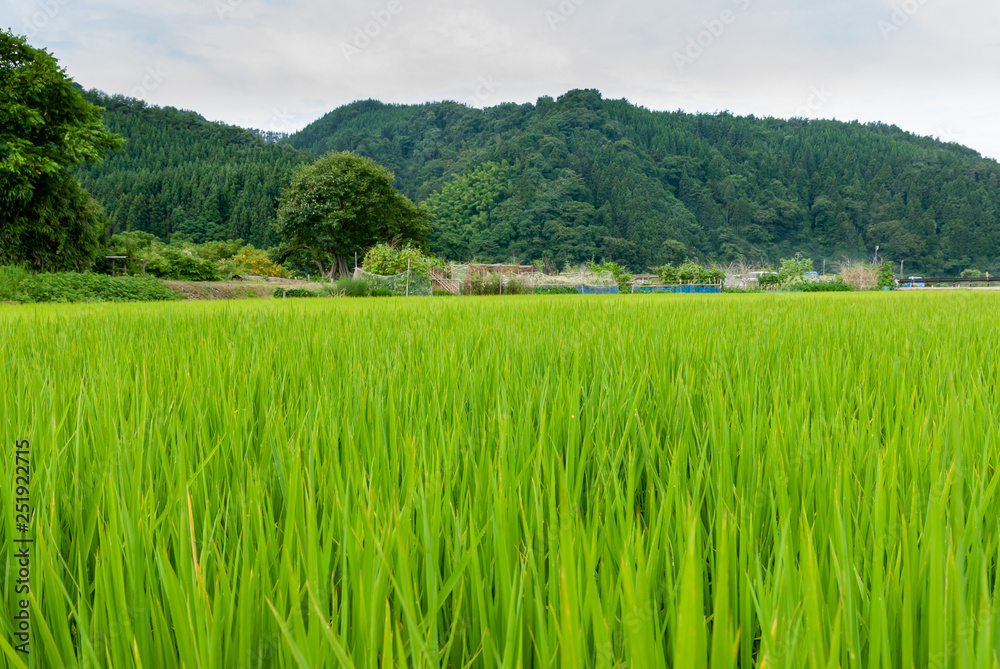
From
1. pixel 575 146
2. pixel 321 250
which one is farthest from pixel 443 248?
pixel 575 146

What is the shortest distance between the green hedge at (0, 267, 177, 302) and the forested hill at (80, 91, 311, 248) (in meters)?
38.2

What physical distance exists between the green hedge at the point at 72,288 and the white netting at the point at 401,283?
5430 mm

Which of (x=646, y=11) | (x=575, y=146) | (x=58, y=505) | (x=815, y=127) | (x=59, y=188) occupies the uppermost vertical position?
(x=815, y=127)

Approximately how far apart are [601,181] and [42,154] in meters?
53.8

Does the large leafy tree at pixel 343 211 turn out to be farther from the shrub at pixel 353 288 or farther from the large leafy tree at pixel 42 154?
the large leafy tree at pixel 42 154

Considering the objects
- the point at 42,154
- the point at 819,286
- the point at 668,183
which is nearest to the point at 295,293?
the point at 42,154

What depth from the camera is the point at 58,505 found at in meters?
0.61

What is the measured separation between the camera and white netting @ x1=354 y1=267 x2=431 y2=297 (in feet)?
51.5

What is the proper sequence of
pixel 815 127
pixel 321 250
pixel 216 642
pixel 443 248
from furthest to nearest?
pixel 815 127 → pixel 443 248 → pixel 321 250 → pixel 216 642

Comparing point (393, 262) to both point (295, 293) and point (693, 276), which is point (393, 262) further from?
point (693, 276)

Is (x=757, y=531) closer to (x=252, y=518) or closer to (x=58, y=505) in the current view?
(x=252, y=518)

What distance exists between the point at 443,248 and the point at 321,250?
1489 cm

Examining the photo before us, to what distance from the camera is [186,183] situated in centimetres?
5103

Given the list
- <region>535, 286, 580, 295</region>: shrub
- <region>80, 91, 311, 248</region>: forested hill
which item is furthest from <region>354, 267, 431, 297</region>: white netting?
<region>80, 91, 311, 248</region>: forested hill
